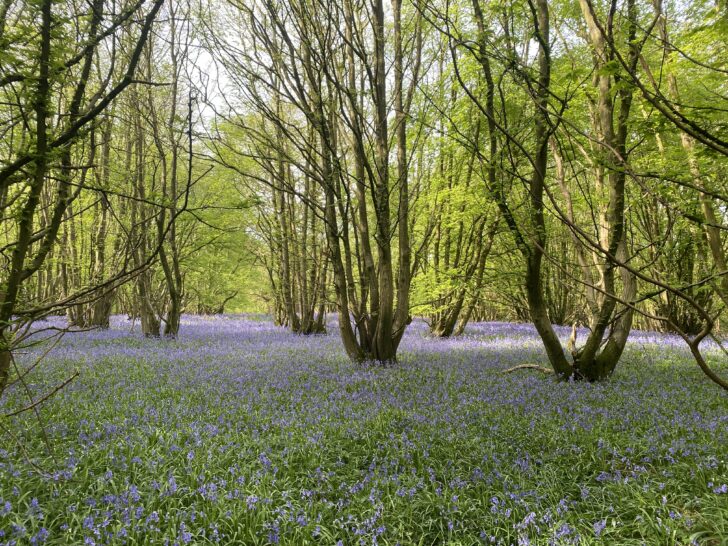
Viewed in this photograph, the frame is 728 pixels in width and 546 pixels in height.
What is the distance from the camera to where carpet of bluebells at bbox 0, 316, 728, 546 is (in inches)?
Result: 134

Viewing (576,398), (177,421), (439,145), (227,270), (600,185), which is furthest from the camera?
(227,270)

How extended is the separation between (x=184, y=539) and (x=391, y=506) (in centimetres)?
168

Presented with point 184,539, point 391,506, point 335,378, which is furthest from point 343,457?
point 335,378

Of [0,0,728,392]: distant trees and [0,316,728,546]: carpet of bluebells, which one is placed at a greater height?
[0,0,728,392]: distant trees

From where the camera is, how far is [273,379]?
8.00m

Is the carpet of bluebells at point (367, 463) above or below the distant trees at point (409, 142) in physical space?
below

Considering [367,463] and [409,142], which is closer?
[367,463]

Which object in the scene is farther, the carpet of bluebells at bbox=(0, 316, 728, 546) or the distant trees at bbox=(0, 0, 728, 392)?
the carpet of bluebells at bbox=(0, 316, 728, 546)

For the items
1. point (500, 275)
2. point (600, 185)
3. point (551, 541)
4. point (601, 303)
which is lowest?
point (551, 541)

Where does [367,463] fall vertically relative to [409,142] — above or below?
below

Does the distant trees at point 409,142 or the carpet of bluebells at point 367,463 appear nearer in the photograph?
the distant trees at point 409,142

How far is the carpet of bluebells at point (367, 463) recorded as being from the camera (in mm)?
3395

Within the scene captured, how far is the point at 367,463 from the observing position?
475 centimetres

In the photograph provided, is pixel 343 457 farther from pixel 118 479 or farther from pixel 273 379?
pixel 273 379
